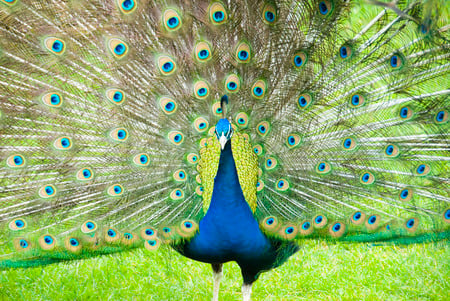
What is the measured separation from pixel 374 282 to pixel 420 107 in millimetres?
1346

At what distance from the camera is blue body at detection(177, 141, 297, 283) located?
7.44ft

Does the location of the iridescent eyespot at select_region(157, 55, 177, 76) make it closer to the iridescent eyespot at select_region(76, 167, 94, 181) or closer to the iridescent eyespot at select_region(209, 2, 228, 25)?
the iridescent eyespot at select_region(209, 2, 228, 25)

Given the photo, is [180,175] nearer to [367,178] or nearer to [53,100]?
[53,100]

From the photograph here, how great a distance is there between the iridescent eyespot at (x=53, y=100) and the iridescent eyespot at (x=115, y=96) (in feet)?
0.74

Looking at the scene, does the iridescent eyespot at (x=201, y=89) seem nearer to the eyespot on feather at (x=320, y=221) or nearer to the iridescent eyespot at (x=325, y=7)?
the iridescent eyespot at (x=325, y=7)

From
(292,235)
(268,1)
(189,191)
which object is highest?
(268,1)

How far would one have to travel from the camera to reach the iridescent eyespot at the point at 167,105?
240 centimetres

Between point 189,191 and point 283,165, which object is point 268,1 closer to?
point 283,165

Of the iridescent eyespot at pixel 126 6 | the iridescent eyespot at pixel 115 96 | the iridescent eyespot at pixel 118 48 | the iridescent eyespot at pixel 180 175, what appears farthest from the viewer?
the iridescent eyespot at pixel 180 175

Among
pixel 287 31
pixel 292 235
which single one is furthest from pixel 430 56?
pixel 292 235

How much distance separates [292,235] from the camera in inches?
96.4

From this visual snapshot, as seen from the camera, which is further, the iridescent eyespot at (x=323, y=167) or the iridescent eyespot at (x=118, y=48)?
the iridescent eyespot at (x=323, y=167)

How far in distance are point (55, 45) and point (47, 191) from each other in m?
0.69

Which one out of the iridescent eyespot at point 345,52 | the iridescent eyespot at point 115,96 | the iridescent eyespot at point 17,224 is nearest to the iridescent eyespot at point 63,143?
the iridescent eyespot at point 115,96
